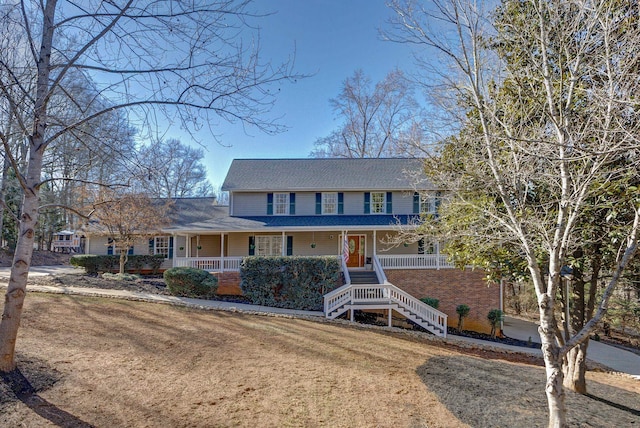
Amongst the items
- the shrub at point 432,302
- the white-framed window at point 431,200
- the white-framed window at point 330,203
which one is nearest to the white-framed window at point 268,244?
the white-framed window at point 330,203

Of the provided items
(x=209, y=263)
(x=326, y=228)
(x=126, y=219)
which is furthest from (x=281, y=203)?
(x=126, y=219)

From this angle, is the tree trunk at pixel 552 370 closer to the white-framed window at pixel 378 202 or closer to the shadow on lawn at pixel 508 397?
the shadow on lawn at pixel 508 397

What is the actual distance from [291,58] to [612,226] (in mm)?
6229

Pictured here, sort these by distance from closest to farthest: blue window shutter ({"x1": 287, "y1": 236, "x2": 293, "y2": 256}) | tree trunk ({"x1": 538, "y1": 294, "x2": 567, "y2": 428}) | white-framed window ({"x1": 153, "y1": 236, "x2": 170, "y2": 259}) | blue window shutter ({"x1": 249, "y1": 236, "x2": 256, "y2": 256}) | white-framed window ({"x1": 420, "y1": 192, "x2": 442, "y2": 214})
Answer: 1. tree trunk ({"x1": 538, "y1": 294, "x2": 567, "y2": 428})
2. white-framed window ({"x1": 420, "y1": 192, "x2": 442, "y2": 214})
3. blue window shutter ({"x1": 287, "y1": 236, "x2": 293, "y2": 256})
4. blue window shutter ({"x1": 249, "y1": 236, "x2": 256, "y2": 256})
5. white-framed window ({"x1": 153, "y1": 236, "x2": 170, "y2": 259})

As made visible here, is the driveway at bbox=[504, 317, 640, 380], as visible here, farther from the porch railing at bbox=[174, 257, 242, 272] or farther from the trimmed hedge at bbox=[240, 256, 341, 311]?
the porch railing at bbox=[174, 257, 242, 272]

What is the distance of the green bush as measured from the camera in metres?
13.1

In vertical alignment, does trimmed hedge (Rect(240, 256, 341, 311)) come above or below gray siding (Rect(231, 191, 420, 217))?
below

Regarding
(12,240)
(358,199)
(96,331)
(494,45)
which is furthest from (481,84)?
(12,240)

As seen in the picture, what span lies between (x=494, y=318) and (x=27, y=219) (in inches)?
589

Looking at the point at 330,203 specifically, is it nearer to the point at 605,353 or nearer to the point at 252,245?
the point at 252,245

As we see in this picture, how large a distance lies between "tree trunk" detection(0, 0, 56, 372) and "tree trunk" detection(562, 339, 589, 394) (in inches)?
376

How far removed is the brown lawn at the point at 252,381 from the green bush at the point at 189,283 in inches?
147

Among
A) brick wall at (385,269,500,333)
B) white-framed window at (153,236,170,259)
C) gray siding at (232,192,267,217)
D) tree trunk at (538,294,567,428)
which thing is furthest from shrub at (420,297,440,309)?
white-framed window at (153,236,170,259)

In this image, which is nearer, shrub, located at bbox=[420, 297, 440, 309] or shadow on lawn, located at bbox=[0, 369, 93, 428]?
shadow on lawn, located at bbox=[0, 369, 93, 428]
